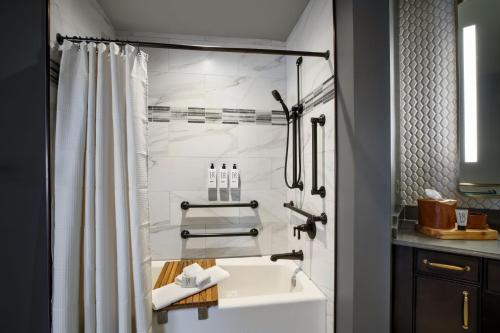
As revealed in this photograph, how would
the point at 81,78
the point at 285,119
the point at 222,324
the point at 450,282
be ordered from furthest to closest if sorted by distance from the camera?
the point at 285,119 → the point at 222,324 → the point at 81,78 → the point at 450,282

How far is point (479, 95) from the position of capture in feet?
4.86

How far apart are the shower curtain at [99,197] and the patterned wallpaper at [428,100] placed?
1714mm

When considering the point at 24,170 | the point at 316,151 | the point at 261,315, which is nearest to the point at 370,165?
the point at 316,151

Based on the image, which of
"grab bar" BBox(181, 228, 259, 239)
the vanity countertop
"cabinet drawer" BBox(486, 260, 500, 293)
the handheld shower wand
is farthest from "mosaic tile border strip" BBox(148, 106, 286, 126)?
"cabinet drawer" BBox(486, 260, 500, 293)

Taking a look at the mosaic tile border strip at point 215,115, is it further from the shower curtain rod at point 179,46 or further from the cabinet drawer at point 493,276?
the cabinet drawer at point 493,276

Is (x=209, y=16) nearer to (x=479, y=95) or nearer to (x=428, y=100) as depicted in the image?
(x=428, y=100)

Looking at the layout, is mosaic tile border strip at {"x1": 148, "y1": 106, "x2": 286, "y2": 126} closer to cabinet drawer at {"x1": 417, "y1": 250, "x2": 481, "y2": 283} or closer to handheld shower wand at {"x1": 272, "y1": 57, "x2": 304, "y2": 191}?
handheld shower wand at {"x1": 272, "y1": 57, "x2": 304, "y2": 191}

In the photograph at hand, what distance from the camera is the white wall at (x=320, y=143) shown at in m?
1.51

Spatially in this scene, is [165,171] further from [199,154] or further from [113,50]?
[113,50]

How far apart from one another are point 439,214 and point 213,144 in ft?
5.74

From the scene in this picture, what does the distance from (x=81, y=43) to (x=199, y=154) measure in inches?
47.6

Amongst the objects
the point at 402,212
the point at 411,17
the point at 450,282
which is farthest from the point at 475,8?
the point at 450,282

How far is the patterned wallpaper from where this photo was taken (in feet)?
5.08

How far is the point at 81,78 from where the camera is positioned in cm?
123
